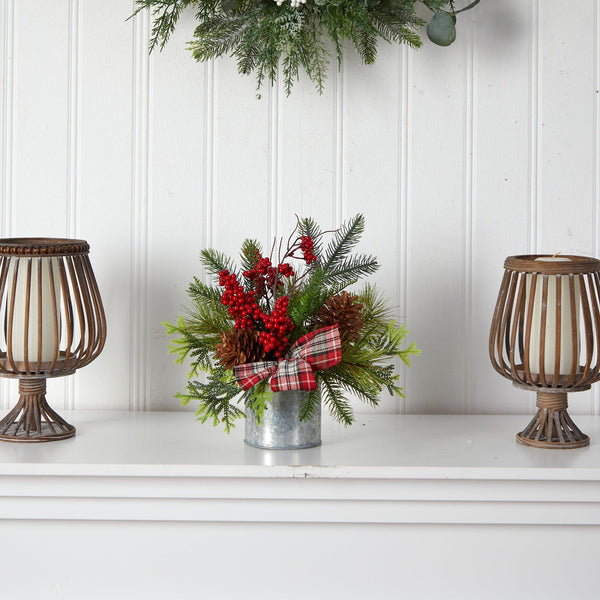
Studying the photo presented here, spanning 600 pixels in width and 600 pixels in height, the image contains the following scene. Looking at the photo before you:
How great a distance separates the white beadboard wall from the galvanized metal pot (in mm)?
257

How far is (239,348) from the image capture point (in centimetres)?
96

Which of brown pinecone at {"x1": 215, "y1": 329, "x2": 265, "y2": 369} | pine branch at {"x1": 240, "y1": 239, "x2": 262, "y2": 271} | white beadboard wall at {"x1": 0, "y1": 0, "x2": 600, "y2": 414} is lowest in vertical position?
brown pinecone at {"x1": 215, "y1": 329, "x2": 265, "y2": 369}

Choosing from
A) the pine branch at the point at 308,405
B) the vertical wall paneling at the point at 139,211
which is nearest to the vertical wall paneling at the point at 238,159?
the vertical wall paneling at the point at 139,211

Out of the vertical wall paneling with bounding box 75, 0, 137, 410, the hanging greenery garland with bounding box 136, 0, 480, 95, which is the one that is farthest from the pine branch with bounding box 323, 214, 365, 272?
the vertical wall paneling with bounding box 75, 0, 137, 410

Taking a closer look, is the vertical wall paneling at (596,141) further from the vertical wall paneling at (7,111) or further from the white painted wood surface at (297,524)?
the vertical wall paneling at (7,111)

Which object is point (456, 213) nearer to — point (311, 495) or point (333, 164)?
point (333, 164)

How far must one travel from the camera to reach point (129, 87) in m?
1.21

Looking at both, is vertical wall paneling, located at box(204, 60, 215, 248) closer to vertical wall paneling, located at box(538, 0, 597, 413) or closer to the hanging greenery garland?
the hanging greenery garland

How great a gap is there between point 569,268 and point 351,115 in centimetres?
40

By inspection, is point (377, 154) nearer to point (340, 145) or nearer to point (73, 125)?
point (340, 145)

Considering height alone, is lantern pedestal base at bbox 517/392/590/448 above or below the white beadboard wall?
below

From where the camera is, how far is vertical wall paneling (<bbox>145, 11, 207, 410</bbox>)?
121 centimetres

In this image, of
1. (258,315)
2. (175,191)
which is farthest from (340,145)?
(258,315)

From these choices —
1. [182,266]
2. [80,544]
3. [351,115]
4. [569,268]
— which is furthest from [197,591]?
[351,115]
